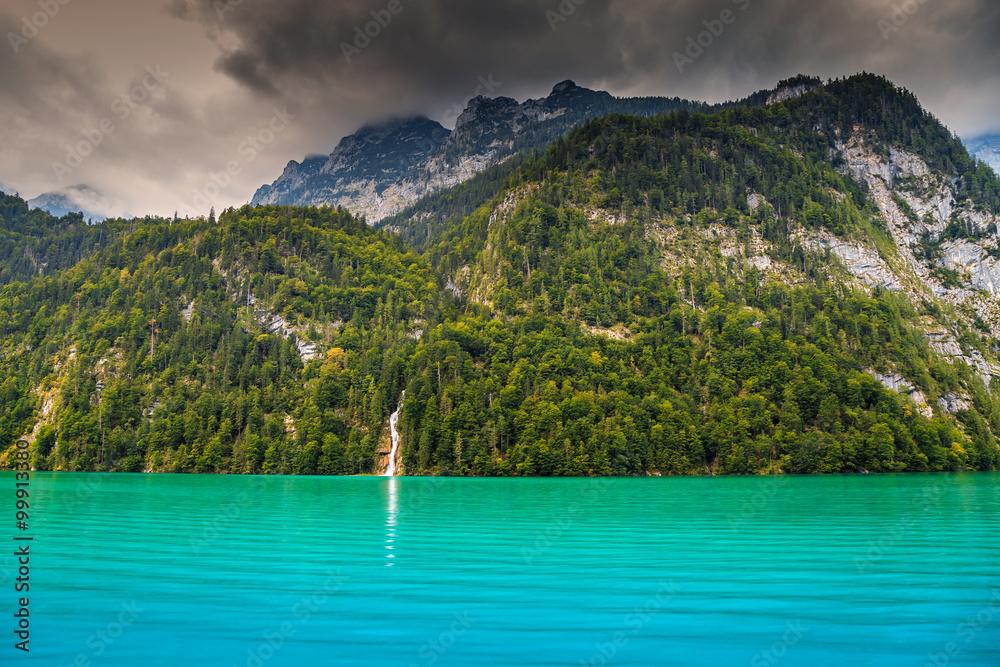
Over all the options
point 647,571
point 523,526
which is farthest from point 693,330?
point 647,571

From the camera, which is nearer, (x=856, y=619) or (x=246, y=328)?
(x=856, y=619)

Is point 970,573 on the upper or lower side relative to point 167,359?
lower

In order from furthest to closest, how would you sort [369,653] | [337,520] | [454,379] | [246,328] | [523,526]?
[246,328] → [454,379] → [337,520] → [523,526] → [369,653]

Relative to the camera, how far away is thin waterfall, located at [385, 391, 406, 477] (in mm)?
133450

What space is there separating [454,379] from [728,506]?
106m

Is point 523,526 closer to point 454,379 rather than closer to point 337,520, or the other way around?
point 337,520

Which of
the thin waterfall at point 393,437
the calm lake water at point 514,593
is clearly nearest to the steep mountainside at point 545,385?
the thin waterfall at point 393,437

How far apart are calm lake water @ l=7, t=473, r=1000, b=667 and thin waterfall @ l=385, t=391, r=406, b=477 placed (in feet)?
336

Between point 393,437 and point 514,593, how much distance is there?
423 ft

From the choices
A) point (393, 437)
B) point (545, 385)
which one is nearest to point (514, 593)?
point (545, 385)

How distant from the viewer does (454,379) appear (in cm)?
14588

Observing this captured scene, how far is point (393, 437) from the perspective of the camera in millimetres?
141250

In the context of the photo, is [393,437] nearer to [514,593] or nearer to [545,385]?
[545,385]

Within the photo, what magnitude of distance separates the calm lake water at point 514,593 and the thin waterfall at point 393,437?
10236cm
